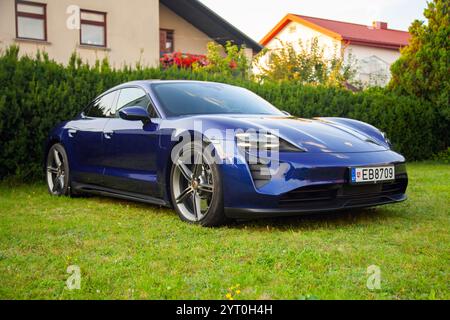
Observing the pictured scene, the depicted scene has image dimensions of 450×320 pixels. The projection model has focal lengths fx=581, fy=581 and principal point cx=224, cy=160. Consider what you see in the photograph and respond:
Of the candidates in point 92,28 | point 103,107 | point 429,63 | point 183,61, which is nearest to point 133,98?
point 103,107

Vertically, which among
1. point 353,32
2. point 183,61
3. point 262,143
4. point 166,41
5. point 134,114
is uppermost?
point 353,32

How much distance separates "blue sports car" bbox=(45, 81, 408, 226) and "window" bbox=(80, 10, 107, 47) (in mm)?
13708

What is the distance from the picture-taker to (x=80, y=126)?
6.80m

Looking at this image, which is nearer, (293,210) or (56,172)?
(293,210)

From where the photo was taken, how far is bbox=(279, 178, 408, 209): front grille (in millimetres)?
4598

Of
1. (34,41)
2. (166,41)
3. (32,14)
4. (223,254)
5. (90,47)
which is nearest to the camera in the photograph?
(223,254)

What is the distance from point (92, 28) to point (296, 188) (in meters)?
16.7

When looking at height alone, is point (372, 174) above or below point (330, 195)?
above

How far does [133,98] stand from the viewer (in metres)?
6.20

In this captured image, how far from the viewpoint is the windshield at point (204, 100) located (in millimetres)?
5645

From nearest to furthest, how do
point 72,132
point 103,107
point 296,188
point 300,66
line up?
point 296,188 < point 103,107 < point 72,132 < point 300,66

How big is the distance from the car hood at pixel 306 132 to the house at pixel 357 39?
1031 inches

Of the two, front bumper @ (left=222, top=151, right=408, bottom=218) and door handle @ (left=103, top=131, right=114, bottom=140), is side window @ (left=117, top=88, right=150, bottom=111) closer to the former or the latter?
door handle @ (left=103, top=131, right=114, bottom=140)

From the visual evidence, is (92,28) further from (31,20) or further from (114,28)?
(31,20)
